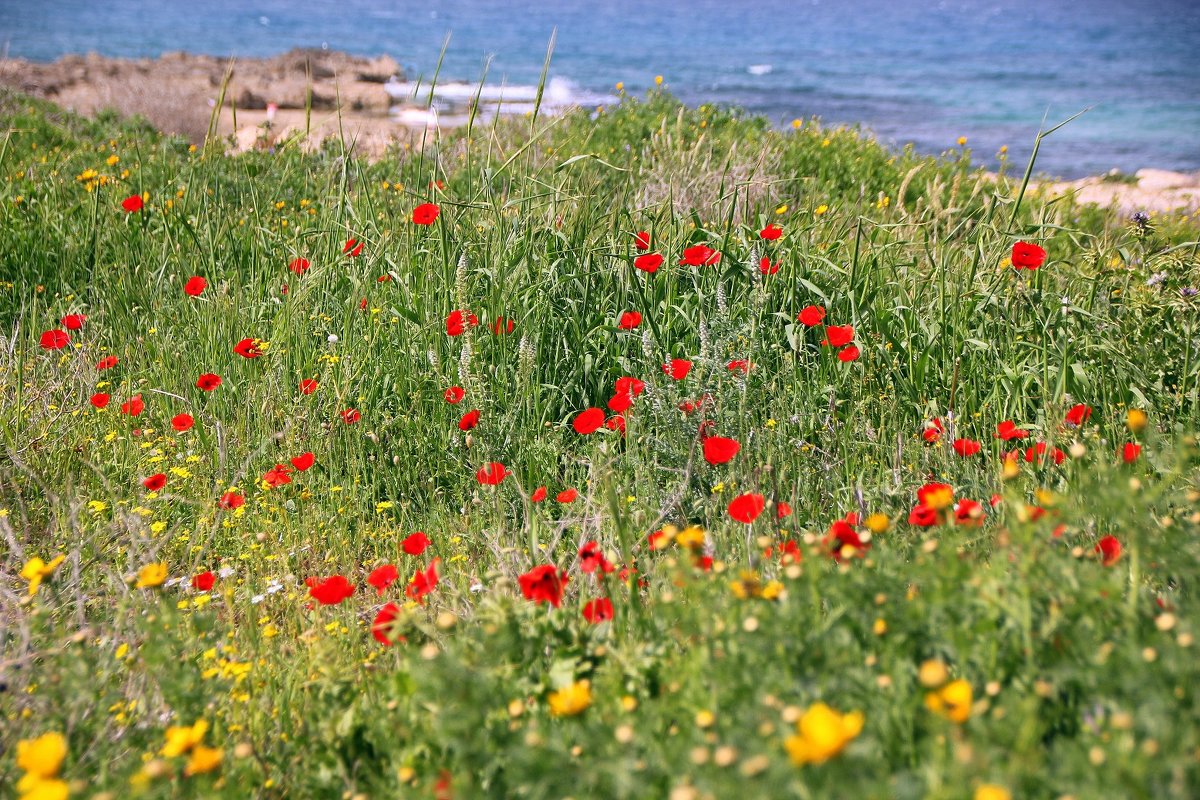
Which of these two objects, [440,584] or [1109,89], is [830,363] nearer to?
[440,584]

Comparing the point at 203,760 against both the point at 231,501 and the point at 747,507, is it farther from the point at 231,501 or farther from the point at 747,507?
the point at 231,501

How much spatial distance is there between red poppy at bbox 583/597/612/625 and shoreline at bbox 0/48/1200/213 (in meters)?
3.87

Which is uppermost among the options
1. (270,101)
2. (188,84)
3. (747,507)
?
(188,84)

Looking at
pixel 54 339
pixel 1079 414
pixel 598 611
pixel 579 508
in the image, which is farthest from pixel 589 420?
pixel 54 339

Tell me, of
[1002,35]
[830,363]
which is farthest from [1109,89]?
[830,363]

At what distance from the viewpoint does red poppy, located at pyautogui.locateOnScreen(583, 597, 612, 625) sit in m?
1.70

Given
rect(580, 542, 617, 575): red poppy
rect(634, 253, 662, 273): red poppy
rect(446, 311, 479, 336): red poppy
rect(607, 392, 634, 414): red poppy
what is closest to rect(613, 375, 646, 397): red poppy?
rect(607, 392, 634, 414): red poppy

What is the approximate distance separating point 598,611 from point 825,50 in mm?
42453

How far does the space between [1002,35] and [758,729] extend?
5147 cm

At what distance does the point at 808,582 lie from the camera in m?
1.46

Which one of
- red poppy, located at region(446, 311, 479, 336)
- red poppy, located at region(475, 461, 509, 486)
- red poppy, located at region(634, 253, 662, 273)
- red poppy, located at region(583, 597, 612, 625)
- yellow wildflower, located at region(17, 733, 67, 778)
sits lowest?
red poppy, located at region(583, 597, 612, 625)

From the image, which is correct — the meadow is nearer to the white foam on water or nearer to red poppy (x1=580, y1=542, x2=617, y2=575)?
red poppy (x1=580, y1=542, x2=617, y2=575)

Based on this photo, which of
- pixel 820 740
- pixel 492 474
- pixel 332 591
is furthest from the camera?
pixel 492 474

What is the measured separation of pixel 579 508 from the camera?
2434mm
